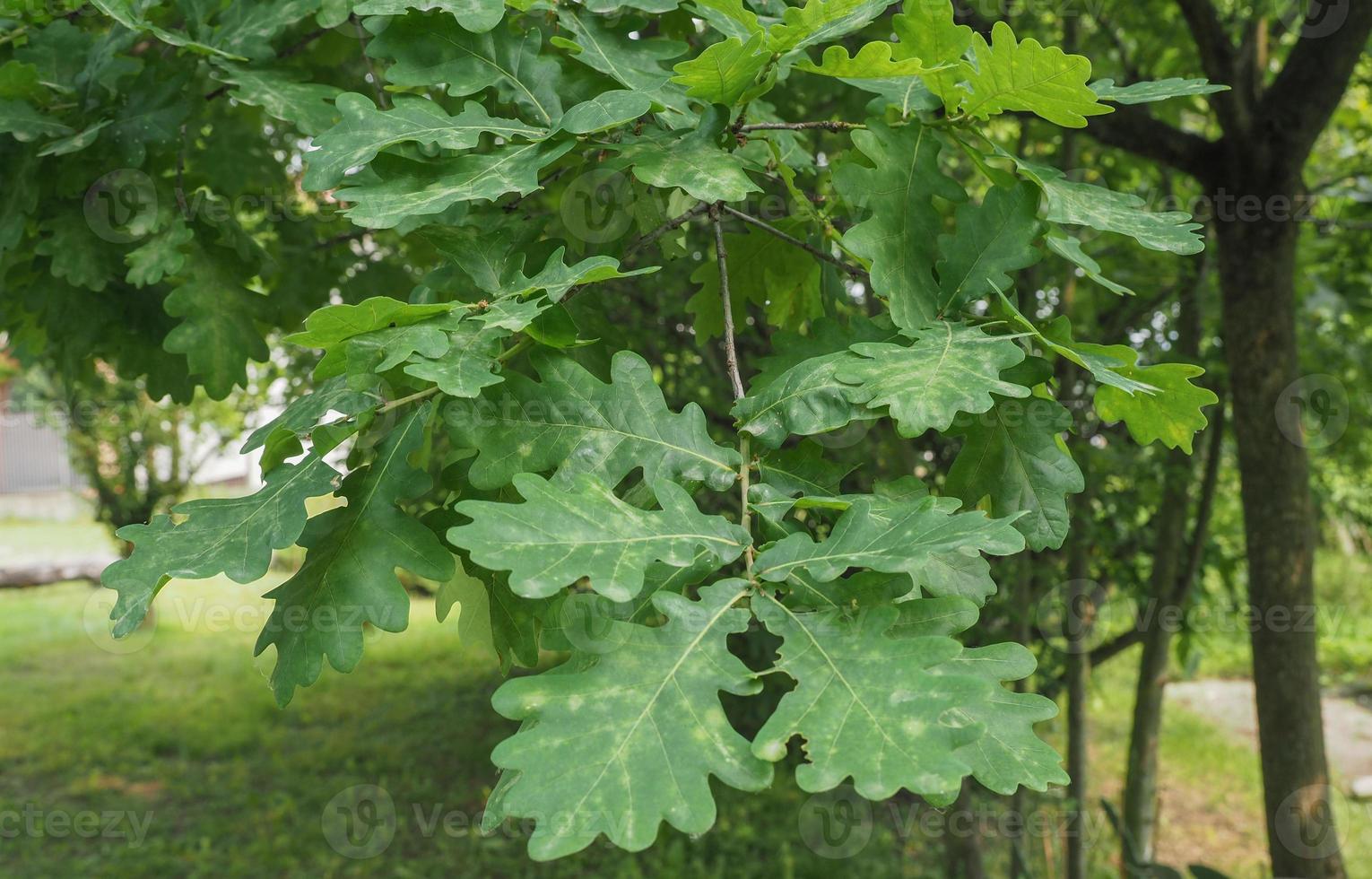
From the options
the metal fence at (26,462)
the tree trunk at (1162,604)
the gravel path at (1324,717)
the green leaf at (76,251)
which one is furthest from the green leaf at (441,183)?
the metal fence at (26,462)

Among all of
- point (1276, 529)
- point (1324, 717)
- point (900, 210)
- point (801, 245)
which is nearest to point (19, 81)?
point (801, 245)

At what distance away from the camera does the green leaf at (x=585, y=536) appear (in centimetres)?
90

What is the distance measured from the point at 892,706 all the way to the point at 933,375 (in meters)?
0.37

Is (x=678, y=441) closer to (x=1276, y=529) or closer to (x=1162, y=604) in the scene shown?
(x=1276, y=529)

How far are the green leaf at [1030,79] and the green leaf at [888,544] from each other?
0.52m

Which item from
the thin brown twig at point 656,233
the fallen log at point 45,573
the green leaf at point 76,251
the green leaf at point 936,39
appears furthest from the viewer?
the fallen log at point 45,573

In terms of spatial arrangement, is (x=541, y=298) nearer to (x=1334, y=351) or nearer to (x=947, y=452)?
(x=947, y=452)

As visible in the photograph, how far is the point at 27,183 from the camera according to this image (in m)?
1.82

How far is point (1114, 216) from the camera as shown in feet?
4.35

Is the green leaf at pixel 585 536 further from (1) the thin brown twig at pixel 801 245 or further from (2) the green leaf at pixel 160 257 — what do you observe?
(2) the green leaf at pixel 160 257

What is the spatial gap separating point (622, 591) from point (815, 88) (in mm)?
2316

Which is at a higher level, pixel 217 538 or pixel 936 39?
pixel 936 39

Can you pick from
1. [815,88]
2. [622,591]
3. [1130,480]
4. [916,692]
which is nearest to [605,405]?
[622,591]

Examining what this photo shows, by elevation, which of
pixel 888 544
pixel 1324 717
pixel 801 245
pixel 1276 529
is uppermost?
pixel 801 245
